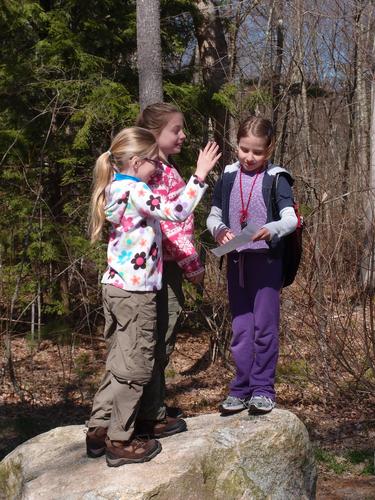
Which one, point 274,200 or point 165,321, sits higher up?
point 274,200

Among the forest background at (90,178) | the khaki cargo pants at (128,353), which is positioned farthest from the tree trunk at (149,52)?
the khaki cargo pants at (128,353)

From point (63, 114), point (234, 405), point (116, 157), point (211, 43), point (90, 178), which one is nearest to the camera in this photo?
point (116, 157)

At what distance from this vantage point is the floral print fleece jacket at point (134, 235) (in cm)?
318

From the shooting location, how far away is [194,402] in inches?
282

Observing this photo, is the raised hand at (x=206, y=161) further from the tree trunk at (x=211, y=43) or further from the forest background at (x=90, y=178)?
the tree trunk at (x=211, y=43)

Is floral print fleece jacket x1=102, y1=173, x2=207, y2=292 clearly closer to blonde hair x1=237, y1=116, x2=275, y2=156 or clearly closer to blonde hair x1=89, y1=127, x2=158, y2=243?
blonde hair x1=89, y1=127, x2=158, y2=243

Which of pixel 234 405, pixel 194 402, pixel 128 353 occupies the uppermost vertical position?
pixel 128 353

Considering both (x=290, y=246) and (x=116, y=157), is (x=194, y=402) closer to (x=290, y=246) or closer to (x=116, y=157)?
(x=290, y=246)

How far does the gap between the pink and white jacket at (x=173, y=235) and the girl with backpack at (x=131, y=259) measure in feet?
0.37

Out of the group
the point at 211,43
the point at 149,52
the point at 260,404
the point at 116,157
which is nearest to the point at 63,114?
the point at 149,52

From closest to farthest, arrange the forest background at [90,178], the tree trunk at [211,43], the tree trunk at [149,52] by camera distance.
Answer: the forest background at [90,178], the tree trunk at [149,52], the tree trunk at [211,43]

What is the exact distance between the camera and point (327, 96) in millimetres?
12312

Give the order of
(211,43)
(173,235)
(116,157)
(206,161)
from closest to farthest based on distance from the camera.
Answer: (206,161)
(116,157)
(173,235)
(211,43)

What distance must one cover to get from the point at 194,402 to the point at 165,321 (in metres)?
3.89
